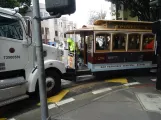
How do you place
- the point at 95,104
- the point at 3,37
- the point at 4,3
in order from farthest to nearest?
the point at 4,3, the point at 95,104, the point at 3,37

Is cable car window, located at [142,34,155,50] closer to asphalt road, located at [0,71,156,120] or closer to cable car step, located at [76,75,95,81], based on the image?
asphalt road, located at [0,71,156,120]

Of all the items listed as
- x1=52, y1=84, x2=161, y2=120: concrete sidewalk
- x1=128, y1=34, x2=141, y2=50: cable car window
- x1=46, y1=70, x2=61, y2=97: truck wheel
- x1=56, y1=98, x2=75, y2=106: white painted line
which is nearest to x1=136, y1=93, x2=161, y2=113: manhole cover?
x1=52, y1=84, x2=161, y2=120: concrete sidewalk

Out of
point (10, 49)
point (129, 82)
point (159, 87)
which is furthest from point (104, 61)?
point (10, 49)

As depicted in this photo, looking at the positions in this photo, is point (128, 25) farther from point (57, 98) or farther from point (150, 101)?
point (57, 98)

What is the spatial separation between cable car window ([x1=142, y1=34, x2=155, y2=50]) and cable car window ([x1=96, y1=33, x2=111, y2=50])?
1975 mm

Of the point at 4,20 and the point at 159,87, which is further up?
the point at 4,20

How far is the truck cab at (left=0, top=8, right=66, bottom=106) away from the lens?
514 cm

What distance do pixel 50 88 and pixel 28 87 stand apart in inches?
42.6

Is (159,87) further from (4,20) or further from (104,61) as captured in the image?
(4,20)

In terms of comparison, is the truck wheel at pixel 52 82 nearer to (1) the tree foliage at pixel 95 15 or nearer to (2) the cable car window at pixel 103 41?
(2) the cable car window at pixel 103 41

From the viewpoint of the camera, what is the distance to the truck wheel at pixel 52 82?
21.6 ft

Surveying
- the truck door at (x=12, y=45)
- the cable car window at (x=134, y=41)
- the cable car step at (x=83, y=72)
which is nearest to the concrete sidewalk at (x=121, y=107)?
the truck door at (x=12, y=45)

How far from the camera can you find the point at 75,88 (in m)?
7.76

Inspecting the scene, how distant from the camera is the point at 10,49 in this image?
5297 mm
